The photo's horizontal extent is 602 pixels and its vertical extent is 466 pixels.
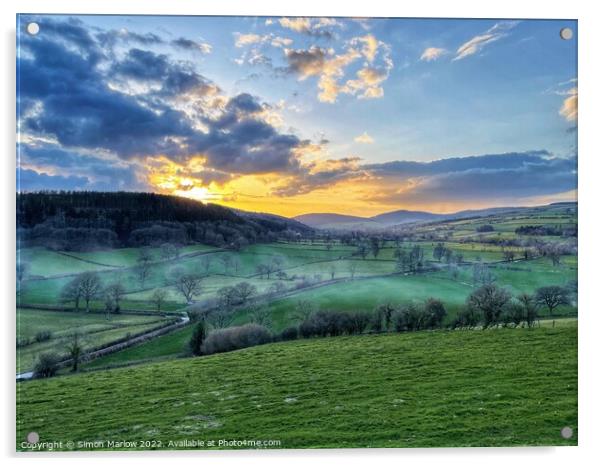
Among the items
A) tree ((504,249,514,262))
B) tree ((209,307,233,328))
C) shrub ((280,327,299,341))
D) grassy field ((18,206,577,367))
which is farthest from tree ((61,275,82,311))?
tree ((504,249,514,262))

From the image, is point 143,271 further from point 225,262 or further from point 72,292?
point 225,262

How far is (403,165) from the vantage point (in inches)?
230

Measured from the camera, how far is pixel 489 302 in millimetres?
5875

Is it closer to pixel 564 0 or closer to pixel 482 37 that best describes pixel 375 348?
→ pixel 482 37

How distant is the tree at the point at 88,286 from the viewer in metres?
5.49

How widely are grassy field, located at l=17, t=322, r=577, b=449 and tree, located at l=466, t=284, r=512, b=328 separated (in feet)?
1.36

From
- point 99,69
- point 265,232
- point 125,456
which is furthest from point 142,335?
point 99,69

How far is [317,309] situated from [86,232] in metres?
3.33

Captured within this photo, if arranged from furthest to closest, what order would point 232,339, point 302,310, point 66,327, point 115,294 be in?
point 302,310, point 232,339, point 115,294, point 66,327

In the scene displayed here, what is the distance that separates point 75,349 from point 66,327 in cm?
32

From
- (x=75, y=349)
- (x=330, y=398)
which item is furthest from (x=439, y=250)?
(x=75, y=349)

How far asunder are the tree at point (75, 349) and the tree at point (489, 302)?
212 inches

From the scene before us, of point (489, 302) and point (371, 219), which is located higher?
point (371, 219)

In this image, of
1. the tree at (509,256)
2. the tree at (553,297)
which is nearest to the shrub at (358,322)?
the tree at (509,256)
